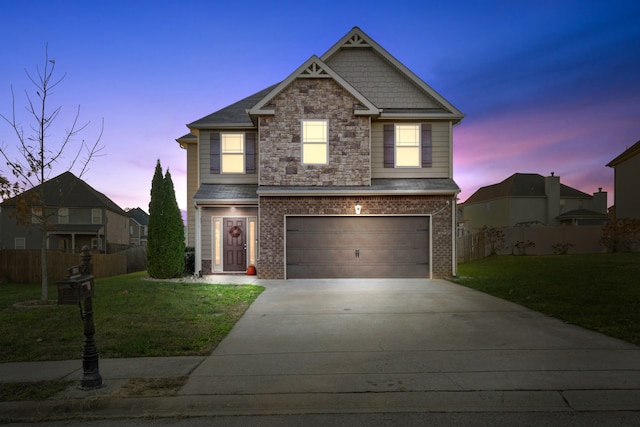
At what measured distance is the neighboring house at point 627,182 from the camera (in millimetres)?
28375

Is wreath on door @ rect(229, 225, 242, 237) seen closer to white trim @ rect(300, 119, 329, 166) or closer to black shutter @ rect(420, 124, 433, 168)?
white trim @ rect(300, 119, 329, 166)

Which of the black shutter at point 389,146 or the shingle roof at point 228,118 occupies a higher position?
the shingle roof at point 228,118

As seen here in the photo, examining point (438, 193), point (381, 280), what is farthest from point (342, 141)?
point (381, 280)

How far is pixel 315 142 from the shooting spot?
15.8 metres

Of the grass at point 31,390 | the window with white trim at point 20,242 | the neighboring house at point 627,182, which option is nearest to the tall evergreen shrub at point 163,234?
the grass at point 31,390

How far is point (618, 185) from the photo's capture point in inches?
1219

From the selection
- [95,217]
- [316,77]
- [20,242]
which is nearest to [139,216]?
[95,217]

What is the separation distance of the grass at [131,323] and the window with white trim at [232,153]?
6.01 meters

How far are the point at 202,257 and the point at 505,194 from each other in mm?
34191

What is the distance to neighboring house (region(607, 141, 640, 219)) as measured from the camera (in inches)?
1117

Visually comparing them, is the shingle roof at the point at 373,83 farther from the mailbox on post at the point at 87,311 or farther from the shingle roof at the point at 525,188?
the shingle roof at the point at 525,188

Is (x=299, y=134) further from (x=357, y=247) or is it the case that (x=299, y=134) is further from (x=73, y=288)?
(x=73, y=288)

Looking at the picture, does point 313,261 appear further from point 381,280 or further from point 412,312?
point 412,312

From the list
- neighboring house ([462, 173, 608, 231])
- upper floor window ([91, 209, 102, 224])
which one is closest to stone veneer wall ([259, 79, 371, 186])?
upper floor window ([91, 209, 102, 224])
